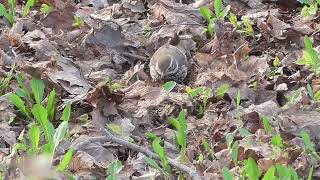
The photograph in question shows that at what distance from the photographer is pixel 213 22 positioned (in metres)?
5.29

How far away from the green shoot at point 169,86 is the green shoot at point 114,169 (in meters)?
1.02

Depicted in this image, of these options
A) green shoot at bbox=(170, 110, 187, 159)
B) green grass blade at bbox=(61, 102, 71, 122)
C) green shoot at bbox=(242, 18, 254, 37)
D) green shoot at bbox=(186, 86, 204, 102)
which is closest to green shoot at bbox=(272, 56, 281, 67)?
green shoot at bbox=(242, 18, 254, 37)

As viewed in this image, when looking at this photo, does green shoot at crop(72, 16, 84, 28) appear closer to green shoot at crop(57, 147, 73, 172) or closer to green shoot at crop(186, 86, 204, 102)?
green shoot at crop(186, 86, 204, 102)

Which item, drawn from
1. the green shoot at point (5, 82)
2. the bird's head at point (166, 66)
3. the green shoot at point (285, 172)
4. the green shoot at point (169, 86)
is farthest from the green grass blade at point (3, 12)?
the green shoot at point (285, 172)

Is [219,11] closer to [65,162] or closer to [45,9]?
[45,9]

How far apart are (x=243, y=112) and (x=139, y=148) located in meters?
0.85

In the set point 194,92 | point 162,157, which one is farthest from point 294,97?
point 162,157

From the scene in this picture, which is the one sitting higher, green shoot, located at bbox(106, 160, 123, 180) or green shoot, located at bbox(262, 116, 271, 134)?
green shoot, located at bbox(262, 116, 271, 134)

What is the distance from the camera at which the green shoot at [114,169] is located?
3.40m

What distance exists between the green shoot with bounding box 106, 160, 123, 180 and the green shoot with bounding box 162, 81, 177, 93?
1.02 metres

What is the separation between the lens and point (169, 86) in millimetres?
4496

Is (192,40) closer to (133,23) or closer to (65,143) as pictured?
(133,23)

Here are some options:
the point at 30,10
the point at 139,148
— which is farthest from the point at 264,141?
the point at 30,10

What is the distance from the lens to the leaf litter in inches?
144
